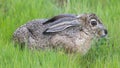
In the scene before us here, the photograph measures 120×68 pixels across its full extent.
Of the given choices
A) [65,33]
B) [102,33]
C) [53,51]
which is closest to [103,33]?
[102,33]

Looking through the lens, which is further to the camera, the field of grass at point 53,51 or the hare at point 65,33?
the hare at point 65,33

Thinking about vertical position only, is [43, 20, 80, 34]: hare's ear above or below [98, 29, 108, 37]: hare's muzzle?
above

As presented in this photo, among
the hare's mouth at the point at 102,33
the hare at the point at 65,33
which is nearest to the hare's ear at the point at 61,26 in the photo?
the hare at the point at 65,33

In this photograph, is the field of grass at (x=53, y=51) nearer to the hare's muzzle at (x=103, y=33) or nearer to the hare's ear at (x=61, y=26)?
the hare's muzzle at (x=103, y=33)

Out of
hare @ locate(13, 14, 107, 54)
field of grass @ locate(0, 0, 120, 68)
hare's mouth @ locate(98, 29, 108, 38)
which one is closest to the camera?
field of grass @ locate(0, 0, 120, 68)

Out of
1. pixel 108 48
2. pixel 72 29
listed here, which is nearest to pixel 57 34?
pixel 72 29

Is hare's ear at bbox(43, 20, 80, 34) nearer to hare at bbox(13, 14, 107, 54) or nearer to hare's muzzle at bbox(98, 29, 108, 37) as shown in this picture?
hare at bbox(13, 14, 107, 54)

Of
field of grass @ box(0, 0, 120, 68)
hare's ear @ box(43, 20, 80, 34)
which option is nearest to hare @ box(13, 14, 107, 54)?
hare's ear @ box(43, 20, 80, 34)

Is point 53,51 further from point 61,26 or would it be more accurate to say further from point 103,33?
point 103,33
